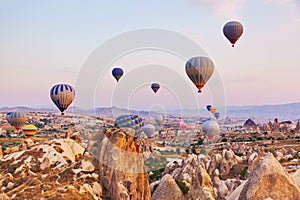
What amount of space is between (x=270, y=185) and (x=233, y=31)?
31.4 m

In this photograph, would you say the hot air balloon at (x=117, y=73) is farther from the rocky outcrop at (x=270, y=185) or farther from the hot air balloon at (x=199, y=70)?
the rocky outcrop at (x=270, y=185)

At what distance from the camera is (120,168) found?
20.0 meters

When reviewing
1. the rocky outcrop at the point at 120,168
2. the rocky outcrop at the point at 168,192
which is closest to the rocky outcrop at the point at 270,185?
the rocky outcrop at the point at 168,192

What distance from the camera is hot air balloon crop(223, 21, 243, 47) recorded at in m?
40.0

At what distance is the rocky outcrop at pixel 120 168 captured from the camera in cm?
1986

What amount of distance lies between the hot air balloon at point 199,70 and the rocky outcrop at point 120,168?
14173mm

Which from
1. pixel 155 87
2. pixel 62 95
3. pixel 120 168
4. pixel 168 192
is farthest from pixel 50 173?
pixel 155 87

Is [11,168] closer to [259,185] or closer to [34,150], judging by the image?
[34,150]

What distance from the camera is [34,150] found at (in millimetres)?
Result: 24938

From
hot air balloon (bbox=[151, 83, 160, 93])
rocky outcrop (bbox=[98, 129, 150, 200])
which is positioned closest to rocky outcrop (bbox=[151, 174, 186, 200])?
rocky outcrop (bbox=[98, 129, 150, 200])

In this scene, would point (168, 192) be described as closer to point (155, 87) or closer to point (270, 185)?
point (270, 185)

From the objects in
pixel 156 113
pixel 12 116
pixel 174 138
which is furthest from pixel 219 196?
pixel 174 138

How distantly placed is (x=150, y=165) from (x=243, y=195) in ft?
141

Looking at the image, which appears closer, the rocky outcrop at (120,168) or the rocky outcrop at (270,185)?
the rocky outcrop at (270,185)
